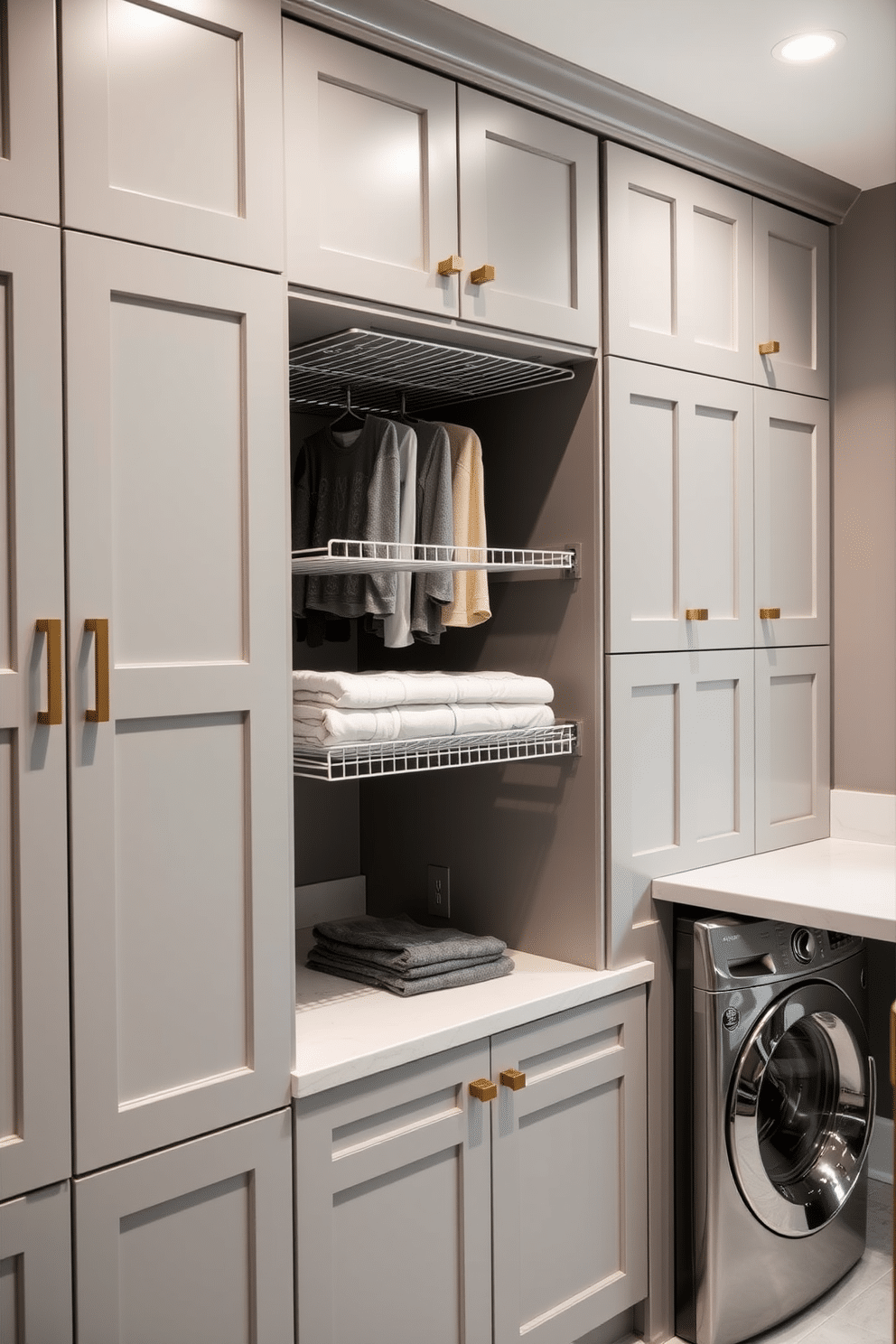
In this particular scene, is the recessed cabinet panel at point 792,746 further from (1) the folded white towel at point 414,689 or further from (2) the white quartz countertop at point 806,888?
(1) the folded white towel at point 414,689

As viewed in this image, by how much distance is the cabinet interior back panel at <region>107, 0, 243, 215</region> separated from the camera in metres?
1.58

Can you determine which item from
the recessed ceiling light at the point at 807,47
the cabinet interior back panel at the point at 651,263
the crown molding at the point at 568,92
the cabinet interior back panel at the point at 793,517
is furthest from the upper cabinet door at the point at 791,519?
the recessed ceiling light at the point at 807,47

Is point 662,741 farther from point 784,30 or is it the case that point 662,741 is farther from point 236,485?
point 784,30

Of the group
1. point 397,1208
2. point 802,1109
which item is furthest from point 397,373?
point 802,1109

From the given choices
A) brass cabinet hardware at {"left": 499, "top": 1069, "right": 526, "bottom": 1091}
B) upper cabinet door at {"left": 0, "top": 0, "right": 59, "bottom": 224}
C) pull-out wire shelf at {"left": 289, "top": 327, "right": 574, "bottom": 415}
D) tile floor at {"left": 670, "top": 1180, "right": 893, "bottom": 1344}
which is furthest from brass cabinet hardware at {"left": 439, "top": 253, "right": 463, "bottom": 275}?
tile floor at {"left": 670, "top": 1180, "right": 893, "bottom": 1344}

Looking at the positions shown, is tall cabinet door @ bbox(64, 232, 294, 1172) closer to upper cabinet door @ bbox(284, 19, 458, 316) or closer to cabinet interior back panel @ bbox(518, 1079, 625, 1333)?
upper cabinet door @ bbox(284, 19, 458, 316)

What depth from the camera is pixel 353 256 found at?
6.14ft

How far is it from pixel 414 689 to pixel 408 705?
34 millimetres

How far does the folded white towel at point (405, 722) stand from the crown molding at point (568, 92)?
3.61 feet

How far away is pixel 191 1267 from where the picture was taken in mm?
1667

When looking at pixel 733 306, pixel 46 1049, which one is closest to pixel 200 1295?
pixel 46 1049

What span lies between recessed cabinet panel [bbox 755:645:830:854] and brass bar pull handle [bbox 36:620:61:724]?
1.69m

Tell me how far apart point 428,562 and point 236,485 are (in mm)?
448

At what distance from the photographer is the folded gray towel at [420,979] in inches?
85.6
